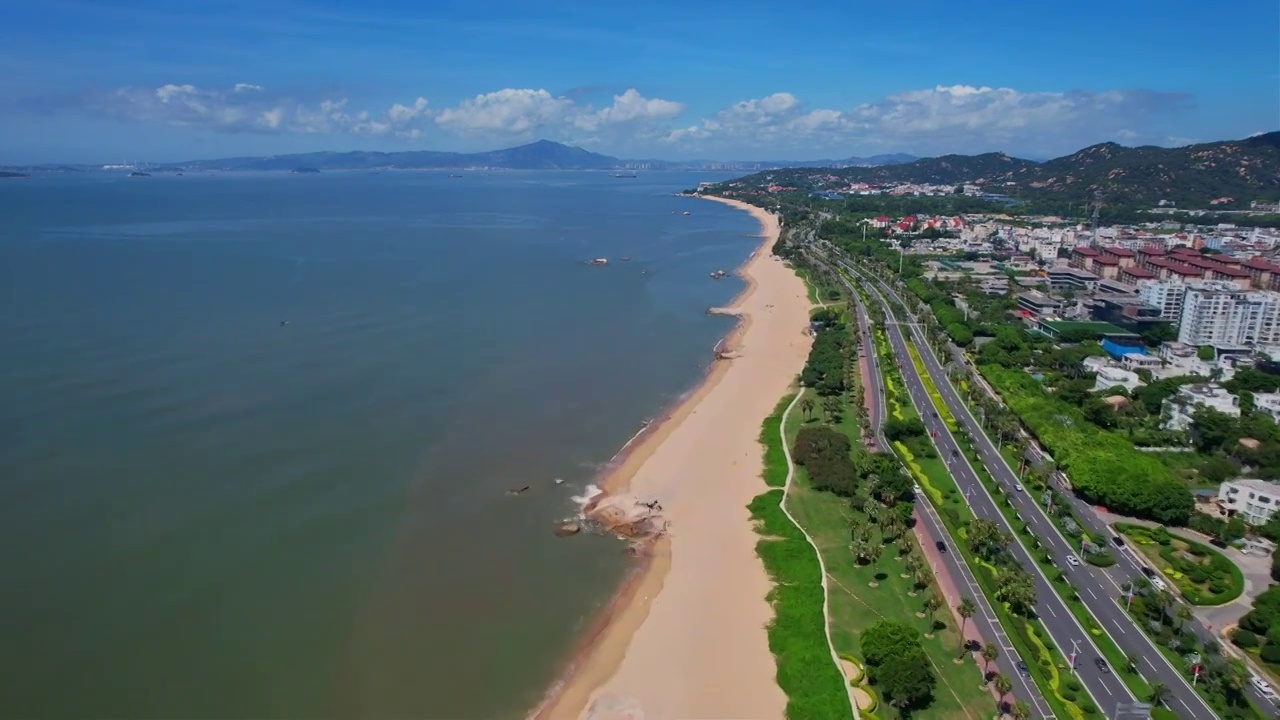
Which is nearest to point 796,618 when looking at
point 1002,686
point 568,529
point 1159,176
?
point 1002,686

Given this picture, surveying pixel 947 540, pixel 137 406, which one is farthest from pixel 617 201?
pixel 947 540

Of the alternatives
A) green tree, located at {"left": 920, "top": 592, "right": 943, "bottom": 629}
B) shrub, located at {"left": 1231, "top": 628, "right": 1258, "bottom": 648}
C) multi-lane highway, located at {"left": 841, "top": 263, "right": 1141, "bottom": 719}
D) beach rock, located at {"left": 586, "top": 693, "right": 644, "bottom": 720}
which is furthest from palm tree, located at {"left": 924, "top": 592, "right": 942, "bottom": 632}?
beach rock, located at {"left": 586, "top": 693, "right": 644, "bottom": 720}

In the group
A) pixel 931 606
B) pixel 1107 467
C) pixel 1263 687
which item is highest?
pixel 1107 467

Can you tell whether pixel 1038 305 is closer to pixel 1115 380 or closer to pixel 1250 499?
pixel 1115 380

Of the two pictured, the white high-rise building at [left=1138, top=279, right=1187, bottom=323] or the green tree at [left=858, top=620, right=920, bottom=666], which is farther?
the white high-rise building at [left=1138, top=279, right=1187, bottom=323]

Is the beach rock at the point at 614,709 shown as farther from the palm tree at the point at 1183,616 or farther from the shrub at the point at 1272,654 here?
the shrub at the point at 1272,654

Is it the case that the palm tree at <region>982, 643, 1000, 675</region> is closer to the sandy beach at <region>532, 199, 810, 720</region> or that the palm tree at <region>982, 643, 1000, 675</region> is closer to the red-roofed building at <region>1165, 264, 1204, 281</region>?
the sandy beach at <region>532, 199, 810, 720</region>

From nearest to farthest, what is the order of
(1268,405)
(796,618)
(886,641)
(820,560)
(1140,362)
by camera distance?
(886,641)
(796,618)
(820,560)
(1268,405)
(1140,362)
